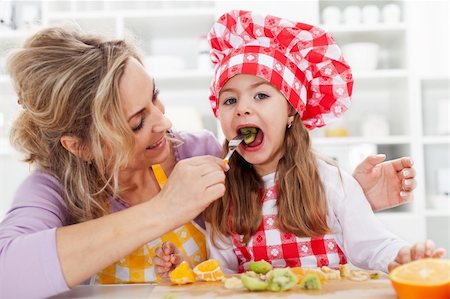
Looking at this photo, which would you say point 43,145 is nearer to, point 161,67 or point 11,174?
point 161,67

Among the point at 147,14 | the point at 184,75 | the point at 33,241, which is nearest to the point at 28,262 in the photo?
the point at 33,241

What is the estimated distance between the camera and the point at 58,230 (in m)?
0.93

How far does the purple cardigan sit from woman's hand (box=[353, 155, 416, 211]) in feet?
2.15

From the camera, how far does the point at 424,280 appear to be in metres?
0.73

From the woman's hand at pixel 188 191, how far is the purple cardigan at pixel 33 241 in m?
0.19

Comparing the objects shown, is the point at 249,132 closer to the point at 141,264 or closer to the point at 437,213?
the point at 141,264

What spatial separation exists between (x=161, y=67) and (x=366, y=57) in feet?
3.60

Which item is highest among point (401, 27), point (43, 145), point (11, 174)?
point (401, 27)

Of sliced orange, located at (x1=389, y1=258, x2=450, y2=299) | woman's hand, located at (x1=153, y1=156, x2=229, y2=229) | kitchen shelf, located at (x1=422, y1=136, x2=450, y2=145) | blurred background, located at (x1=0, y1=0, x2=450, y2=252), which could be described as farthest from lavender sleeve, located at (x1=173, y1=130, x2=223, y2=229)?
kitchen shelf, located at (x1=422, y1=136, x2=450, y2=145)

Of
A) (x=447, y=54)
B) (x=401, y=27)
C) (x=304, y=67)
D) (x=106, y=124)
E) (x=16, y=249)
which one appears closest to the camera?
(x=16, y=249)

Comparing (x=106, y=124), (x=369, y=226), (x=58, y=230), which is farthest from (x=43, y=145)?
(x=369, y=226)

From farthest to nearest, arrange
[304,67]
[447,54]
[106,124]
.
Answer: [447,54] < [304,67] < [106,124]

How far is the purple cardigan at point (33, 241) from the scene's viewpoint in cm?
89

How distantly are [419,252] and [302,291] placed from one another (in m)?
0.20
